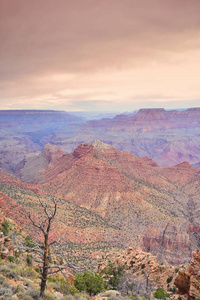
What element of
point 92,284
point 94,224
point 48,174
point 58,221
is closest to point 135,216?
point 94,224

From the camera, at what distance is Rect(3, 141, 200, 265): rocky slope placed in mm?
56250

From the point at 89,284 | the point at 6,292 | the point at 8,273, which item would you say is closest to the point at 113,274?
the point at 89,284

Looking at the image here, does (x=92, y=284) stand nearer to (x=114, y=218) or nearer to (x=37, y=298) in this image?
(x=37, y=298)

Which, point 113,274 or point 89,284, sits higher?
point 89,284

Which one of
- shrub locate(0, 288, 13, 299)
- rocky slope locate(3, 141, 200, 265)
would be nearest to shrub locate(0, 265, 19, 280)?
shrub locate(0, 288, 13, 299)

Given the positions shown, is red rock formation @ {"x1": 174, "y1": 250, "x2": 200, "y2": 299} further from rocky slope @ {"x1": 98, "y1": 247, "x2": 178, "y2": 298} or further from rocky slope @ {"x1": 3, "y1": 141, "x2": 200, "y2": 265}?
rocky slope @ {"x1": 3, "y1": 141, "x2": 200, "y2": 265}

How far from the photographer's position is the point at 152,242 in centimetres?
5759

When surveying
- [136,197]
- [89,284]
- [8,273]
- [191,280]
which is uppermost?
[8,273]

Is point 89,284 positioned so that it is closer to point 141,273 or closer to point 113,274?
point 113,274

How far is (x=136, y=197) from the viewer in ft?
241

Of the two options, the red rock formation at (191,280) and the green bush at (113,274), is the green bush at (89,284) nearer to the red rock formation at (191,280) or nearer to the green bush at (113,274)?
the green bush at (113,274)

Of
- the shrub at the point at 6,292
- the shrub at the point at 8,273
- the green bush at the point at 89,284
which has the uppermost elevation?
the shrub at the point at 6,292

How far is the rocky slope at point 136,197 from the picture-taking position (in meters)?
56.2

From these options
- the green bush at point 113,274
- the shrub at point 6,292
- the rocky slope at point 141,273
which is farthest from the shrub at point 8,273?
the green bush at point 113,274
